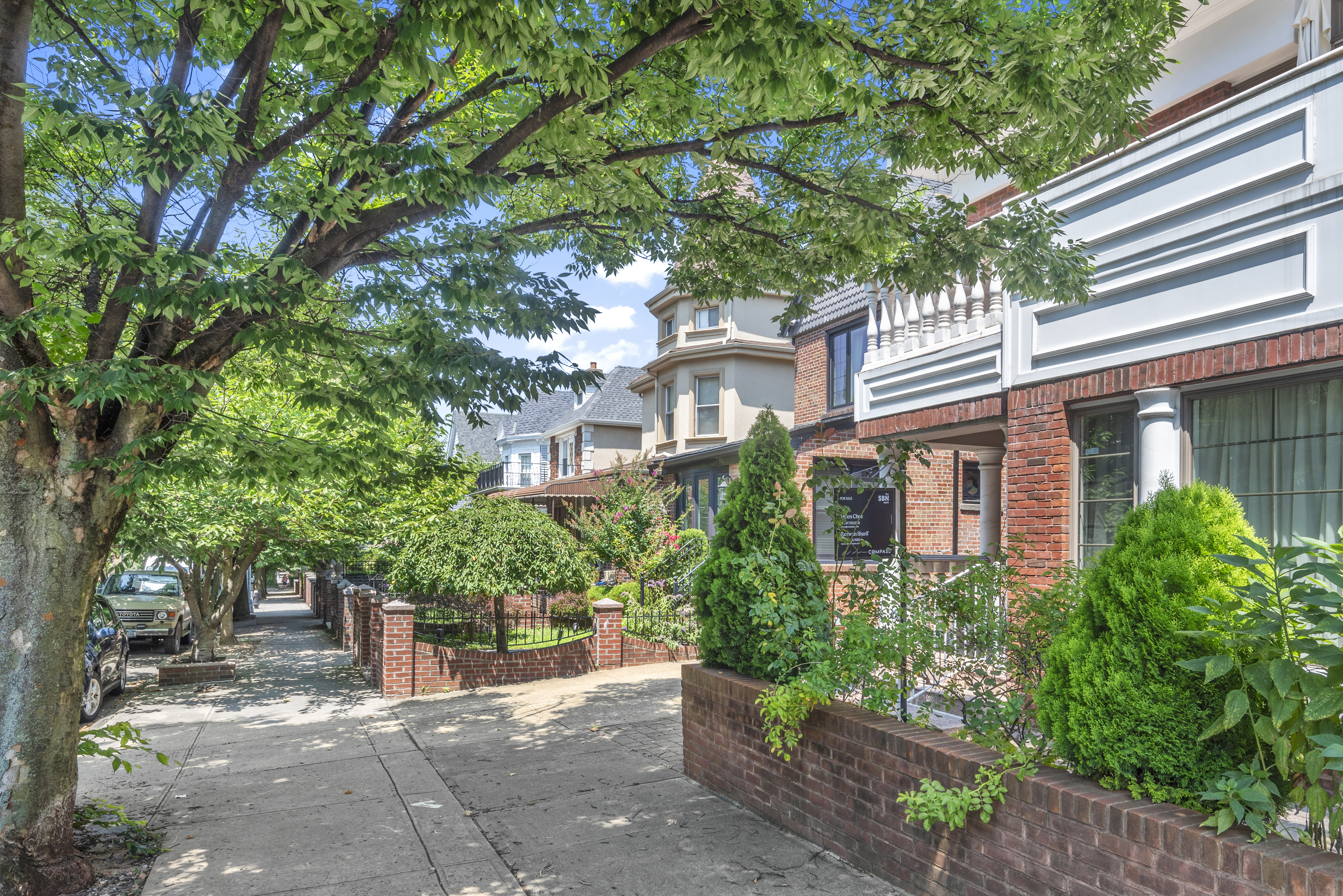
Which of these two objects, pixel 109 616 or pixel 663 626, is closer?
pixel 109 616

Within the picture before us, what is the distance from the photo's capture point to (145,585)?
827 inches

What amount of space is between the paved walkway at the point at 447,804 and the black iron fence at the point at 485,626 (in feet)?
4.86

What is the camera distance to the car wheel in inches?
429

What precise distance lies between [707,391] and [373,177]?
67.5ft

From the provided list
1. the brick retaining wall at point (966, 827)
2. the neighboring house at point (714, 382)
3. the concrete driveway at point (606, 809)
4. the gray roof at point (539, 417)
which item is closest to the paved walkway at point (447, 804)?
the concrete driveway at point (606, 809)

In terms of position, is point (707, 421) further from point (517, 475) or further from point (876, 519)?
point (517, 475)

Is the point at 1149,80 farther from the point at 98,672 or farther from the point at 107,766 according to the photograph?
the point at 98,672

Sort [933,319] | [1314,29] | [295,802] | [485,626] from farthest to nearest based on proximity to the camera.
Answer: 1. [485,626]
2. [933,319]
3. [1314,29]
4. [295,802]

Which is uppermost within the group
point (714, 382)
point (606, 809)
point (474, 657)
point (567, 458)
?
point (714, 382)

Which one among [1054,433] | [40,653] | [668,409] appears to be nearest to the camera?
[40,653]

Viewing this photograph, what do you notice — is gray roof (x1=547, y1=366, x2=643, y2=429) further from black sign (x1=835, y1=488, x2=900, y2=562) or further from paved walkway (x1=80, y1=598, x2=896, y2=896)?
paved walkway (x1=80, y1=598, x2=896, y2=896)

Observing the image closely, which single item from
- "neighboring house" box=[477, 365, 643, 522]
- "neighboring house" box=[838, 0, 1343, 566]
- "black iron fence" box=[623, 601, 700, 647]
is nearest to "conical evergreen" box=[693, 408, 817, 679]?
"neighboring house" box=[838, 0, 1343, 566]

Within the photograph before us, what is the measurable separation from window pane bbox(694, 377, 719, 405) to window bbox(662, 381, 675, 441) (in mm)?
969

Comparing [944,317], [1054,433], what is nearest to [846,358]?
[944,317]
